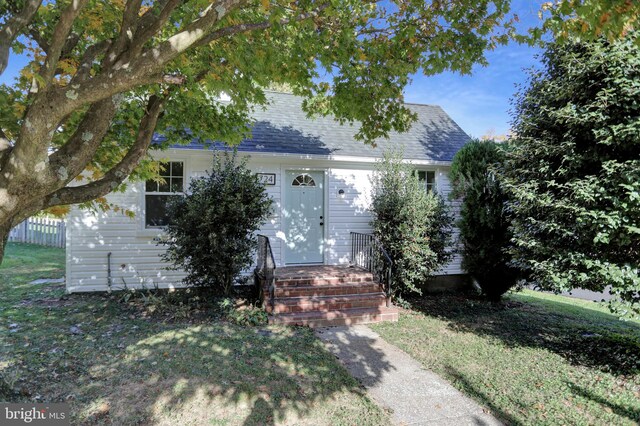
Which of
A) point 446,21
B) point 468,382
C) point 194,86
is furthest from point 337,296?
point 446,21

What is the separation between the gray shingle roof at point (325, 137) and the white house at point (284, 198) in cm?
3

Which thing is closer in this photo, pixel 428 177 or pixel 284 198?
pixel 284 198

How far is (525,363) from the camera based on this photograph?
4984 millimetres

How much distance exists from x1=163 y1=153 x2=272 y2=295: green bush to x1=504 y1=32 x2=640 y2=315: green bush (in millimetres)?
4620

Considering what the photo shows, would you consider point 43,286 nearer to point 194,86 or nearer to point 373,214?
point 194,86

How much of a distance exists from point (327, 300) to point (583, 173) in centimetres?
460

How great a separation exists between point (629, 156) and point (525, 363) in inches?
121

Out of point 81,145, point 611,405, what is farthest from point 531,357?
point 81,145

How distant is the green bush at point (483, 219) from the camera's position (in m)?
7.88

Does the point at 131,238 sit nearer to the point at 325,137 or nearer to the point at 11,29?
the point at 325,137

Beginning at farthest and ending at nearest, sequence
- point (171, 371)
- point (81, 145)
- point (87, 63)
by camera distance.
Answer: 1. point (171, 371)
2. point (87, 63)
3. point (81, 145)

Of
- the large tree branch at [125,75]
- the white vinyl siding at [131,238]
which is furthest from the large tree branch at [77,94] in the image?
the white vinyl siding at [131,238]

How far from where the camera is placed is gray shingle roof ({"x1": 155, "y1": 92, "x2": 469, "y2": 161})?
886cm

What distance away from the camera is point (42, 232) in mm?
14742
